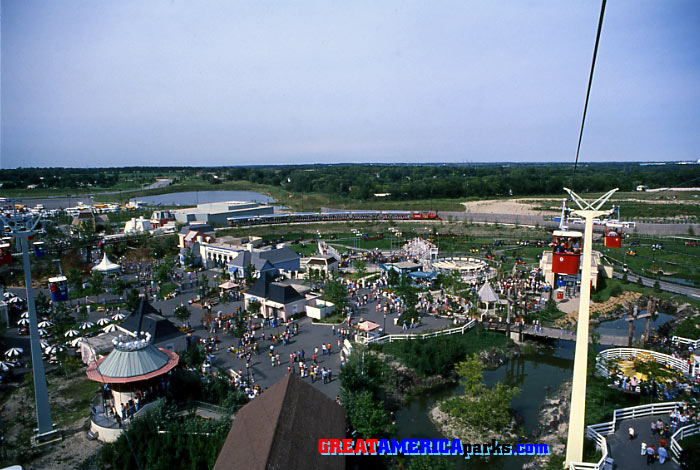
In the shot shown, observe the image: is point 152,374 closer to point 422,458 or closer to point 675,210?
point 422,458

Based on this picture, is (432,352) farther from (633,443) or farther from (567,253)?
(633,443)

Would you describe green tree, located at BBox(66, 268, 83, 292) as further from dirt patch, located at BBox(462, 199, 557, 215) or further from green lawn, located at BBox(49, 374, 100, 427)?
dirt patch, located at BBox(462, 199, 557, 215)

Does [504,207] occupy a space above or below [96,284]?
above

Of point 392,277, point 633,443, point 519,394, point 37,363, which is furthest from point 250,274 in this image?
point 633,443

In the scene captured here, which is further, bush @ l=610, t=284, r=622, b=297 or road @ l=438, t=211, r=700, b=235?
road @ l=438, t=211, r=700, b=235

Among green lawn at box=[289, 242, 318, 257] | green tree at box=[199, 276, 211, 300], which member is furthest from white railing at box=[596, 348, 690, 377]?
green lawn at box=[289, 242, 318, 257]
